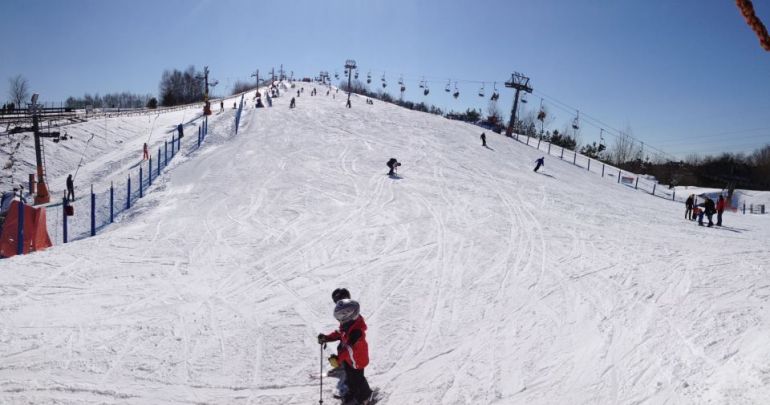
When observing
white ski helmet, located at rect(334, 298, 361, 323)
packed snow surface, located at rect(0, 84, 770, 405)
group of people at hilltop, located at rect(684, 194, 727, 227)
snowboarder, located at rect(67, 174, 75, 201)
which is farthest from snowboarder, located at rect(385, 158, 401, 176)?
white ski helmet, located at rect(334, 298, 361, 323)

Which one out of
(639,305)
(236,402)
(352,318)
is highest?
(352,318)

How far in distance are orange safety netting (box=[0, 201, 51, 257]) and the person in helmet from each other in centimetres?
1053

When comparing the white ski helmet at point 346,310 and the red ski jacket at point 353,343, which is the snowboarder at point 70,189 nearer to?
the red ski jacket at point 353,343

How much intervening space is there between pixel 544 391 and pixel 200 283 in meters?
6.59

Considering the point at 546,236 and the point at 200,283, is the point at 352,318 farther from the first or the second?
the point at 546,236

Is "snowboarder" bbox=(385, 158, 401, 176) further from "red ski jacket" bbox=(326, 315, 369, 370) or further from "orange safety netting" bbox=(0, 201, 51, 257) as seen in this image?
"red ski jacket" bbox=(326, 315, 369, 370)

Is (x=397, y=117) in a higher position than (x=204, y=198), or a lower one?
higher

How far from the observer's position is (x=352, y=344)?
453 cm

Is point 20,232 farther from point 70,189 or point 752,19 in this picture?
point 70,189

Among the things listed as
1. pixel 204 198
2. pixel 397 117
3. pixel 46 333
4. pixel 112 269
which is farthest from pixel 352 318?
pixel 397 117

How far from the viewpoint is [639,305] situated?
8.16 metres

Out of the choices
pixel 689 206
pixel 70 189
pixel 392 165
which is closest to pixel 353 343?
pixel 392 165

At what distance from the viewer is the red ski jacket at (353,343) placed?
4.52 meters

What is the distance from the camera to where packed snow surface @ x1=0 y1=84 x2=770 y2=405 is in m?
5.36
